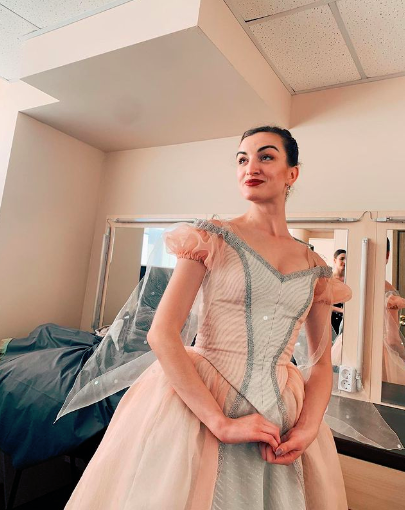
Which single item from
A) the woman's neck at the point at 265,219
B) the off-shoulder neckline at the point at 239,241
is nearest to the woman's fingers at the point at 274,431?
the off-shoulder neckline at the point at 239,241

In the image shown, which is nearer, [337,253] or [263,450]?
[263,450]

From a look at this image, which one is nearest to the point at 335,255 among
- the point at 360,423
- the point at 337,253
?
the point at 337,253

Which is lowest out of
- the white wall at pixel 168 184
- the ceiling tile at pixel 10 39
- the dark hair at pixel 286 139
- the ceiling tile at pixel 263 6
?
the dark hair at pixel 286 139

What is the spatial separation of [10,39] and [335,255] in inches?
79.6

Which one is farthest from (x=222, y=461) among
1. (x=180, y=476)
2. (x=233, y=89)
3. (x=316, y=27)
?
(x=316, y=27)

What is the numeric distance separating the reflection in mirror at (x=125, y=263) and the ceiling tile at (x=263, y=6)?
142cm

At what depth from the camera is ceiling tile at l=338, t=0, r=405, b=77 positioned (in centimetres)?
146

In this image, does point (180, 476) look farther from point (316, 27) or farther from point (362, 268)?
point (316, 27)

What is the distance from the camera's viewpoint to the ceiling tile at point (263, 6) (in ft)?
4.86

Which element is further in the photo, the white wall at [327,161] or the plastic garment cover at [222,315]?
the white wall at [327,161]

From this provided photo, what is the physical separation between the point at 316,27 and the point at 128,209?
5.46 feet

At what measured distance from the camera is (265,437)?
722 millimetres

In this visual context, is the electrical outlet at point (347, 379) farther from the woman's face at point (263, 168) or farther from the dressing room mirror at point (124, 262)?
the dressing room mirror at point (124, 262)

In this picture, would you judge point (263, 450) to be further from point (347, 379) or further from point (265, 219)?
point (347, 379)
